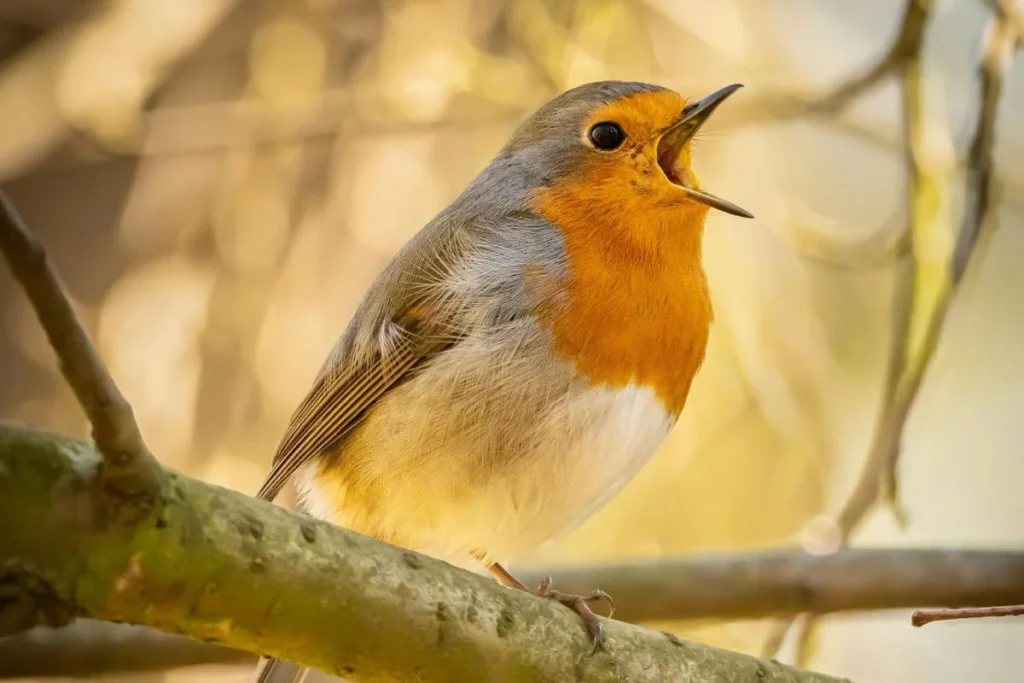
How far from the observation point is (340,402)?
103 inches

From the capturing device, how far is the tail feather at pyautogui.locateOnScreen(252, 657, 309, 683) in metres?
2.43

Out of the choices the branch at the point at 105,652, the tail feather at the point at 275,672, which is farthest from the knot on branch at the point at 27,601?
the branch at the point at 105,652

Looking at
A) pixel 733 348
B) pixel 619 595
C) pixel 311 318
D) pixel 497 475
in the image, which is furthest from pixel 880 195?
pixel 497 475

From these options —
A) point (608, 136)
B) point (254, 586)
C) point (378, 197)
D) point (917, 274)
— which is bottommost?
point (254, 586)

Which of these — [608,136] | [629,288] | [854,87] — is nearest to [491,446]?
[629,288]

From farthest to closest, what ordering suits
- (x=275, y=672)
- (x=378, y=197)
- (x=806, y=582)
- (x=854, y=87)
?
(x=378, y=197), (x=854, y=87), (x=806, y=582), (x=275, y=672)

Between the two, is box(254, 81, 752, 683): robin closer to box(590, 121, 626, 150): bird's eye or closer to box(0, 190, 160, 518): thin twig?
box(590, 121, 626, 150): bird's eye

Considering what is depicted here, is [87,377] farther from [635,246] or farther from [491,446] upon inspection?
[635,246]

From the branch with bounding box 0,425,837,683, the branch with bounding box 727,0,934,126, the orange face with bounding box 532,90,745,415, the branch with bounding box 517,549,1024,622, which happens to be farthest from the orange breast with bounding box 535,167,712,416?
the branch with bounding box 727,0,934,126

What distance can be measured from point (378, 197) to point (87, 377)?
3.31 metres

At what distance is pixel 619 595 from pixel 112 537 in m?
1.78

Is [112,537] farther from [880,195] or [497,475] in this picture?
[880,195]

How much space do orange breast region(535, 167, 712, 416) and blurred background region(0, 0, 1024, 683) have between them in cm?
112

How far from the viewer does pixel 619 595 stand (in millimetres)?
2855
